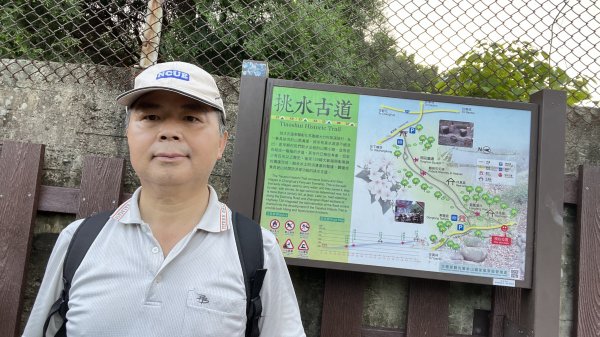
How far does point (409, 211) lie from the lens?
2074mm

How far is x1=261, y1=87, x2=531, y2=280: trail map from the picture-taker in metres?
2.04

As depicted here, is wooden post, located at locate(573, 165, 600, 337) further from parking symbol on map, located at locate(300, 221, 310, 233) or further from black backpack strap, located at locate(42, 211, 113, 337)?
black backpack strap, located at locate(42, 211, 113, 337)

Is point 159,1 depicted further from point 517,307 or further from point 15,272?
point 517,307

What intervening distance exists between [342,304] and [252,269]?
2.90ft

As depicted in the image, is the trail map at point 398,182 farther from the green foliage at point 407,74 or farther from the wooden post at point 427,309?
the green foliage at point 407,74

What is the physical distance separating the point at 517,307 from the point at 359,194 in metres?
0.93

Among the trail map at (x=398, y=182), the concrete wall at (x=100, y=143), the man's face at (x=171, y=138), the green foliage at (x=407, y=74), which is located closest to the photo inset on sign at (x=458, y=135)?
the trail map at (x=398, y=182)

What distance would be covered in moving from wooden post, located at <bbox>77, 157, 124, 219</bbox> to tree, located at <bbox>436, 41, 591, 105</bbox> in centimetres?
182

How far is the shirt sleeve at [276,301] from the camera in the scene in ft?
4.81

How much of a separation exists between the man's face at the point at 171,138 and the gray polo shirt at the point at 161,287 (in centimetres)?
15

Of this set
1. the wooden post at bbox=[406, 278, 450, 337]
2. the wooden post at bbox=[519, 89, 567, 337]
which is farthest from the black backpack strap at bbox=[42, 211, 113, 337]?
the wooden post at bbox=[519, 89, 567, 337]

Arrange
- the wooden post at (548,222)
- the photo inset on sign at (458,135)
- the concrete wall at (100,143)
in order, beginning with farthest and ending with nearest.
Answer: the concrete wall at (100,143)
the photo inset on sign at (458,135)
the wooden post at (548,222)

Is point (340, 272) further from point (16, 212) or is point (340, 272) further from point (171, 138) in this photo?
point (16, 212)

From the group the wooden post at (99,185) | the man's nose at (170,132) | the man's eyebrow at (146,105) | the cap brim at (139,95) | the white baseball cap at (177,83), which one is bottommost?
the wooden post at (99,185)
